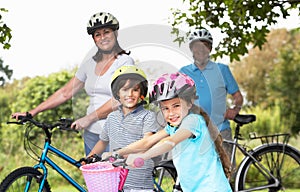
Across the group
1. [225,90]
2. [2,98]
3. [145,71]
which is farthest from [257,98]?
[145,71]

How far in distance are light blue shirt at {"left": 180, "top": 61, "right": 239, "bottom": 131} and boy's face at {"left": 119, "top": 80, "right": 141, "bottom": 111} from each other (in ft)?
5.03

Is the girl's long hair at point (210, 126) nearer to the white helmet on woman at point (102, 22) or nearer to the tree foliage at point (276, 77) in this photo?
the white helmet on woman at point (102, 22)

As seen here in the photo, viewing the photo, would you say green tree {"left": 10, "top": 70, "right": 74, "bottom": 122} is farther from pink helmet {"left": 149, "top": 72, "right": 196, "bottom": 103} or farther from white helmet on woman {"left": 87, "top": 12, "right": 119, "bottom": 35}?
pink helmet {"left": 149, "top": 72, "right": 196, "bottom": 103}

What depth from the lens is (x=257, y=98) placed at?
1409 cm

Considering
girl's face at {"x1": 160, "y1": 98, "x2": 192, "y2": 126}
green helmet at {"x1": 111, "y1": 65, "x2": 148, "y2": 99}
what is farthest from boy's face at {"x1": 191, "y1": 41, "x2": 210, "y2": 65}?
girl's face at {"x1": 160, "y1": 98, "x2": 192, "y2": 126}

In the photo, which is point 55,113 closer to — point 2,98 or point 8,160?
point 8,160

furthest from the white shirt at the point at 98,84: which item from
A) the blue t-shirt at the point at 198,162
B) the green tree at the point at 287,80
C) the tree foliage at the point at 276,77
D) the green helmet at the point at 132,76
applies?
the green tree at the point at 287,80

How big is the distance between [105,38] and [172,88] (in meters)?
1.02

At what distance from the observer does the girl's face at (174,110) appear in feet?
10.1

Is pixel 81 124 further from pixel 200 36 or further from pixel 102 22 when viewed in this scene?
pixel 200 36

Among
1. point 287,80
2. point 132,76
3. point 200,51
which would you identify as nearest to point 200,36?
point 200,51

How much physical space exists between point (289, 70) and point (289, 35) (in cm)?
333

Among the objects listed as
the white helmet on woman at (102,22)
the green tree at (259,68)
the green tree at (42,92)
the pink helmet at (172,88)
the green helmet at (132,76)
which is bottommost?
the pink helmet at (172,88)

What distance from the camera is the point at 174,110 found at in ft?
10.1
